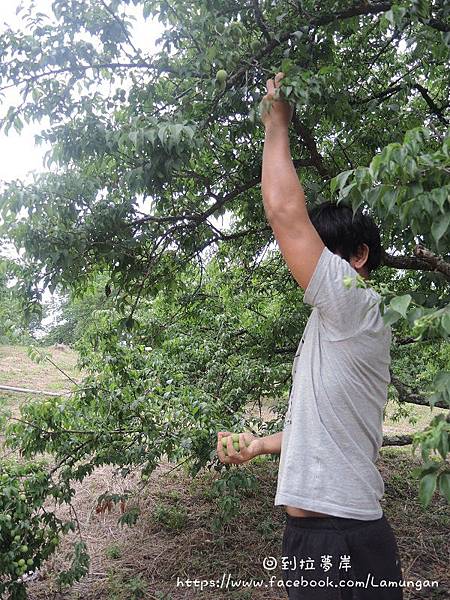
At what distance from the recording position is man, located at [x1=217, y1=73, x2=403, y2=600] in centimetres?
136

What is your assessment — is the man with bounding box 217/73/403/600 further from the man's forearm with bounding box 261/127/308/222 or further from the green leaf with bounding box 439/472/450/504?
the green leaf with bounding box 439/472/450/504

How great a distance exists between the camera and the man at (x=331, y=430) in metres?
A: 1.36

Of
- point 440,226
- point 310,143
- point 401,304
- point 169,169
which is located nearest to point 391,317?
point 401,304

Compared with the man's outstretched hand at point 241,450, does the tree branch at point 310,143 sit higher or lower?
higher

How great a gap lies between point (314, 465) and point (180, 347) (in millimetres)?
2529

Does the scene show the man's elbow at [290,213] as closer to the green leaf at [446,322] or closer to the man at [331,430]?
the man at [331,430]

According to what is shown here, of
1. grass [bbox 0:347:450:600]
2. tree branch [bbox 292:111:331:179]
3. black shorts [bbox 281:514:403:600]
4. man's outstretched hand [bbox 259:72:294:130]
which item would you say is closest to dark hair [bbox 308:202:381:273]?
man's outstretched hand [bbox 259:72:294:130]

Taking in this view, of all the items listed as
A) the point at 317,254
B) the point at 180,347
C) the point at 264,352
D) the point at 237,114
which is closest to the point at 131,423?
the point at 180,347

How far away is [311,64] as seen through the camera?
2.41m

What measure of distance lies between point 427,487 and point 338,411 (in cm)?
46

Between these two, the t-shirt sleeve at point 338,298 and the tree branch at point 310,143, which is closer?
the t-shirt sleeve at point 338,298

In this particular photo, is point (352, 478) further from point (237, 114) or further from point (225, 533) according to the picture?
point (225, 533)

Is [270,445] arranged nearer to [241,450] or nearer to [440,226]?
[241,450]

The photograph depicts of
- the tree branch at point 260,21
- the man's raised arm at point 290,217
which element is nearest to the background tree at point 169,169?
the tree branch at point 260,21
